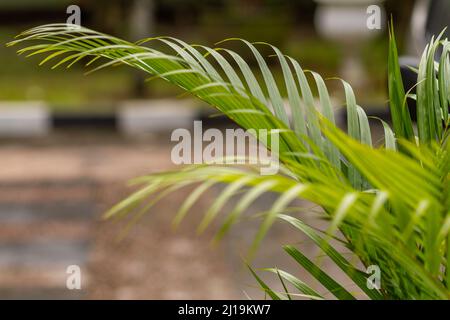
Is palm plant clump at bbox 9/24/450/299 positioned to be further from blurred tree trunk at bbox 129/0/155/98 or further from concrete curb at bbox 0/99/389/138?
blurred tree trunk at bbox 129/0/155/98

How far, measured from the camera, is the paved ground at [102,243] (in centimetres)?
419

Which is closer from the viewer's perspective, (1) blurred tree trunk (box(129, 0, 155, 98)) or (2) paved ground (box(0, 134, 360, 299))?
(2) paved ground (box(0, 134, 360, 299))

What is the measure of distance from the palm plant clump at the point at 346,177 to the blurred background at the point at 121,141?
4.42 ft

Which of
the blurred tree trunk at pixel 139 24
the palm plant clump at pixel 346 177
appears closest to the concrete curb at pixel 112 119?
the blurred tree trunk at pixel 139 24

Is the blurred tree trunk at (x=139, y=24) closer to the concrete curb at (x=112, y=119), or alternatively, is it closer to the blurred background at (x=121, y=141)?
the blurred background at (x=121, y=141)

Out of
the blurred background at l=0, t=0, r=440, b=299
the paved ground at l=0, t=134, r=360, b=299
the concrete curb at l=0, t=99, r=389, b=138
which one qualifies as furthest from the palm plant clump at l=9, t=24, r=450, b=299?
the concrete curb at l=0, t=99, r=389, b=138

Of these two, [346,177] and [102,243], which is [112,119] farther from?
[346,177]

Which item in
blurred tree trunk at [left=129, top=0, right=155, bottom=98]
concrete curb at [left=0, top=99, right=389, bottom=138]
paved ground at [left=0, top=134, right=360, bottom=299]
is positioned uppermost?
blurred tree trunk at [left=129, top=0, right=155, bottom=98]

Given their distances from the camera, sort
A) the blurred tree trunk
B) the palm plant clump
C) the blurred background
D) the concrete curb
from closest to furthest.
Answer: the palm plant clump → the blurred background → the concrete curb → the blurred tree trunk

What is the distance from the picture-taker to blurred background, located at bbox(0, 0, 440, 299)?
172 inches

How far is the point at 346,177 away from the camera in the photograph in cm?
164

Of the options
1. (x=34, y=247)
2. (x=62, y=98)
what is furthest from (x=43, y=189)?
(x=62, y=98)

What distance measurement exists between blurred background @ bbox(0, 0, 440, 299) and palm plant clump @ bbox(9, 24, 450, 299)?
1.35 metres

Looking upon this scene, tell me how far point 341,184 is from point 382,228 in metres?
0.11
